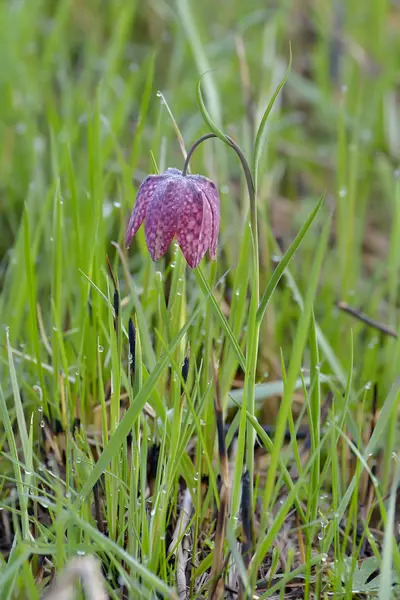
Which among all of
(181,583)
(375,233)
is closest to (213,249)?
(181,583)

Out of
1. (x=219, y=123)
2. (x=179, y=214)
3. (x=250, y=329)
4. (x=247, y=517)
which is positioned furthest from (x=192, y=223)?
(x=219, y=123)

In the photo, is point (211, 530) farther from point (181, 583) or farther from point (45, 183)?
point (45, 183)

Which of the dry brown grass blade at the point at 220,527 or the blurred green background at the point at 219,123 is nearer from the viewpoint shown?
the dry brown grass blade at the point at 220,527

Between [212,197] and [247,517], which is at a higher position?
[212,197]

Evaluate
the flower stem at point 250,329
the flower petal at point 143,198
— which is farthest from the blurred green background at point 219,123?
the flower stem at point 250,329

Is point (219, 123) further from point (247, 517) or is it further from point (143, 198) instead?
point (247, 517)

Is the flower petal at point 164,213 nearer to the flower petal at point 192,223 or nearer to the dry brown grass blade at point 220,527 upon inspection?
the flower petal at point 192,223

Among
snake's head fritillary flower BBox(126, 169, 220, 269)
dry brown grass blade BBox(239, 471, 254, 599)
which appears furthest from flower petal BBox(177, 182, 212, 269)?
dry brown grass blade BBox(239, 471, 254, 599)
